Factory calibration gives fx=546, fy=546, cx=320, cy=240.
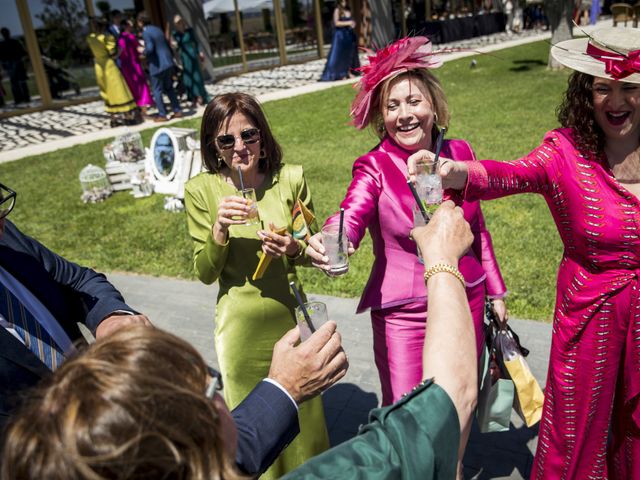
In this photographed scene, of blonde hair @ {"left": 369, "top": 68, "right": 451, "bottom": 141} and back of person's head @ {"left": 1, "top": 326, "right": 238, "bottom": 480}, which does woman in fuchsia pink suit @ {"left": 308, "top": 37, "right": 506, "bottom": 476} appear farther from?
back of person's head @ {"left": 1, "top": 326, "right": 238, "bottom": 480}

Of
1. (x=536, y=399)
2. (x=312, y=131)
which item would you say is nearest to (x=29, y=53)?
(x=312, y=131)

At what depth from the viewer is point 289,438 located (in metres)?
1.57

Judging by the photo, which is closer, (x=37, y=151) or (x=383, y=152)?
(x=383, y=152)

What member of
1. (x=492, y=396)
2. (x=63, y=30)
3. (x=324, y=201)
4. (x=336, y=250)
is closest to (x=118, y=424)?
(x=336, y=250)

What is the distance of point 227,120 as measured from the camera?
2693 mm

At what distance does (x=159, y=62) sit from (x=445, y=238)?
42.0 feet

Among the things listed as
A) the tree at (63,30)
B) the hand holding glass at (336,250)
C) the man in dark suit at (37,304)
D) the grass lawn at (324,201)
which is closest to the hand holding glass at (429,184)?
the hand holding glass at (336,250)

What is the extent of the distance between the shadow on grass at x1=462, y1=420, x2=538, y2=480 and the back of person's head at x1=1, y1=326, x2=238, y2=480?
2362 mm

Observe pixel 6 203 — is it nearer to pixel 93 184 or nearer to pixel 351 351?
→ pixel 351 351

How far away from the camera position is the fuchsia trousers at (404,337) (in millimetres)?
2490

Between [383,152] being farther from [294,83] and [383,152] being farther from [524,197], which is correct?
[294,83]

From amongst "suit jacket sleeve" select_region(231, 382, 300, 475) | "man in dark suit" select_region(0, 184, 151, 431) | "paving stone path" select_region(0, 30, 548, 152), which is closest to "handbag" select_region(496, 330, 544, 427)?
"suit jacket sleeve" select_region(231, 382, 300, 475)

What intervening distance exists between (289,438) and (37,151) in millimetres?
12142

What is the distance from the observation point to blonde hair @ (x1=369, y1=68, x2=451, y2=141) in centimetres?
260
